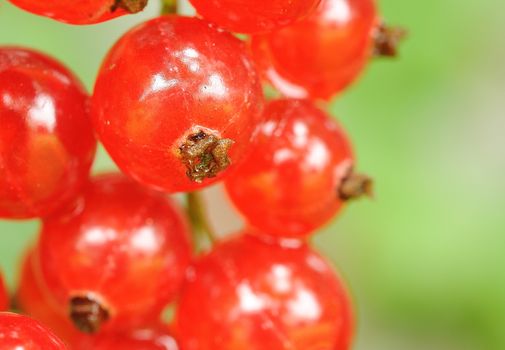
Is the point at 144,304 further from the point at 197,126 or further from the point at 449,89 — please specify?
the point at 449,89

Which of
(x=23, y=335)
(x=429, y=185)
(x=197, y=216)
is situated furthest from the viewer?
(x=429, y=185)

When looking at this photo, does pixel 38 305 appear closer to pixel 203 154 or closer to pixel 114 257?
pixel 114 257

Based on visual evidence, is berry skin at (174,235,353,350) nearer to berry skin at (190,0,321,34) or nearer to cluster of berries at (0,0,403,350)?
cluster of berries at (0,0,403,350)

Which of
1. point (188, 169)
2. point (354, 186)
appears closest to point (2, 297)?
point (188, 169)

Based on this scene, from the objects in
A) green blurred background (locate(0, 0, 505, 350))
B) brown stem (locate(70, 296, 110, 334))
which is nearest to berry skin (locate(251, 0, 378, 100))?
brown stem (locate(70, 296, 110, 334))

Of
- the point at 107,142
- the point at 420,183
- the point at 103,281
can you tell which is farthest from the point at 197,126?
the point at 420,183
